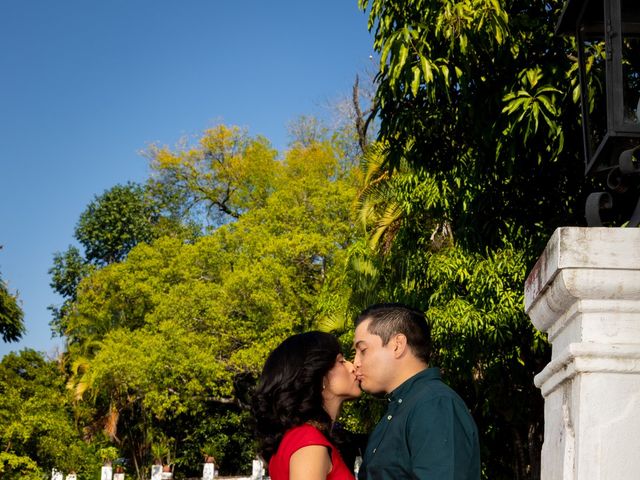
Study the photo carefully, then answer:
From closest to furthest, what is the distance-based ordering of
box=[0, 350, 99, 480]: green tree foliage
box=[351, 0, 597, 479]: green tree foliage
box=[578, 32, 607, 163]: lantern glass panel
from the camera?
box=[578, 32, 607, 163]: lantern glass panel < box=[351, 0, 597, 479]: green tree foliage < box=[0, 350, 99, 480]: green tree foliage

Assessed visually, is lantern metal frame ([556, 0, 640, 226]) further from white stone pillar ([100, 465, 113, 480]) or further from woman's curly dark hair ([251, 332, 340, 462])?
white stone pillar ([100, 465, 113, 480])

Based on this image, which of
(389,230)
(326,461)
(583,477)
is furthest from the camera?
(389,230)

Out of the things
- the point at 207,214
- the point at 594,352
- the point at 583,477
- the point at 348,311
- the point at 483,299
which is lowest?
the point at 583,477

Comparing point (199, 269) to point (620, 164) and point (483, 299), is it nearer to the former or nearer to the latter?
point (483, 299)

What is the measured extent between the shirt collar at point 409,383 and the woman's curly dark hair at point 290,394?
0.44 m

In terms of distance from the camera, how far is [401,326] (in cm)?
326

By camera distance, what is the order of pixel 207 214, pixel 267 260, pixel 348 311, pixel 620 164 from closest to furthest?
1. pixel 620 164
2. pixel 348 311
3. pixel 267 260
4. pixel 207 214

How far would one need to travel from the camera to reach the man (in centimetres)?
280

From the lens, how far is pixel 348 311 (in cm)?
2197

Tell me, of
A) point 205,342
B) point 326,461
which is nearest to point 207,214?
point 205,342

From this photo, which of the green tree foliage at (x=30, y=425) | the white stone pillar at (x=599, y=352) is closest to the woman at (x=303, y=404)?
the white stone pillar at (x=599, y=352)

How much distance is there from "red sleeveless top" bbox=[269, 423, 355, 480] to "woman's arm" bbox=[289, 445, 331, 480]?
0.02 meters

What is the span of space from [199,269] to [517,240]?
21.3 meters

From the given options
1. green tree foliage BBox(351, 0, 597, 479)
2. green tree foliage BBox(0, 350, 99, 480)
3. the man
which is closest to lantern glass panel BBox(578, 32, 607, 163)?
green tree foliage BBox(351, 0, 597, 479)
